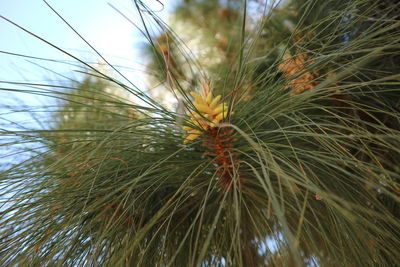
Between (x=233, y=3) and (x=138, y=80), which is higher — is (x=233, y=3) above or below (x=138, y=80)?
above

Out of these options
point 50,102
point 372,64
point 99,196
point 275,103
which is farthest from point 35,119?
point 372,64

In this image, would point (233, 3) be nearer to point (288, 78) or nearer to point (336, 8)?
point (336, 8)

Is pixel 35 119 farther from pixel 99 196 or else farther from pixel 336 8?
pixel 336 8

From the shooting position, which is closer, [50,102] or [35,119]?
[35,119]

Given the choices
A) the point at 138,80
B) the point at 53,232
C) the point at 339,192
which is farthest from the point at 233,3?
the point at 53,232

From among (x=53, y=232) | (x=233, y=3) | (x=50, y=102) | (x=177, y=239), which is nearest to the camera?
(x=53, y=232)

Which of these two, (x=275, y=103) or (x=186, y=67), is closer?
(x=275, y=103)

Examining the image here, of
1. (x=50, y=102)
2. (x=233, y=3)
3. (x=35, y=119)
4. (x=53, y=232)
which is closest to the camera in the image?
(x=53, y=232)

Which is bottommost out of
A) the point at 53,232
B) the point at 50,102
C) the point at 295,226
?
the point at 295,226

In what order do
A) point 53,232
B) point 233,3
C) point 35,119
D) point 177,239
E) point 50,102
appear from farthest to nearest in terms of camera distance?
1. point 233,3
2. point 50,102
3. point 35,119
4. point 177,239
5. point 53,232
